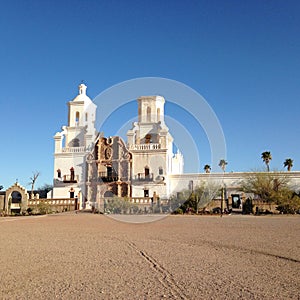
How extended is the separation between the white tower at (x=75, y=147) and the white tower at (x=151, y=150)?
5.75 metres

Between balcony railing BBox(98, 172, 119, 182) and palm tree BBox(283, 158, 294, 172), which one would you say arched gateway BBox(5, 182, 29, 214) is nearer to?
balcony railing BBox(98, 172, 119, 182)

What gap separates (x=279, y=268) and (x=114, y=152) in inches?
1492

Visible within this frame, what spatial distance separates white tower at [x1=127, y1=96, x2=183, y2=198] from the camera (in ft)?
139

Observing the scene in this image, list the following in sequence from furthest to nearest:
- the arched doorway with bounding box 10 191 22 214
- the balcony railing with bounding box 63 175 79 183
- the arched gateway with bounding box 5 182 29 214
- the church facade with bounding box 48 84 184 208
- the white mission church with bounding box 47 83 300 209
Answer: the balcony railing with bounding box 63 175 79 183, the church facade with bounding box 48 84 184 208, the white mission church with bounding box 47 83 300 209, the arched doorway with bounding box 10 191 22 214, the arched gateway with bounding box 5 182 29 214

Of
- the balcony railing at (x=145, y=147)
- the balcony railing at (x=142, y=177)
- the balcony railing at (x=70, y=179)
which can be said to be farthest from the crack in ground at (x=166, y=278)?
the balcony railing at (x=70, y=179)

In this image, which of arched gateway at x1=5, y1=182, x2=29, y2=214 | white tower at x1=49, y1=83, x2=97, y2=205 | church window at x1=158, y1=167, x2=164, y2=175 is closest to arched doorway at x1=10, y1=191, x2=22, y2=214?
arched gateway at x1=5, y1=182, x2=29, y2=214

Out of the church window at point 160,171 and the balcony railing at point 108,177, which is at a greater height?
the church window at point 160,171

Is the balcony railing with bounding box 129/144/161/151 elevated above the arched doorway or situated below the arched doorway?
above

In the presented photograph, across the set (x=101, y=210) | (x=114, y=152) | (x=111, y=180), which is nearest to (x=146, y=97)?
(x=114, y=152)

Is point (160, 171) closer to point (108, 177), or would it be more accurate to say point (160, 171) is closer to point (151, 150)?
point (151, 150)

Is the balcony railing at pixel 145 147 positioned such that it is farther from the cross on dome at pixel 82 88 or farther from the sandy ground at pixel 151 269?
the sandy ground at pixel 151 269

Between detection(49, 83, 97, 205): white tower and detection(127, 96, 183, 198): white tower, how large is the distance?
18.9ft

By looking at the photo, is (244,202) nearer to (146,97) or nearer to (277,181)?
(277,181)

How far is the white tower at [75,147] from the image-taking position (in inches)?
1753
